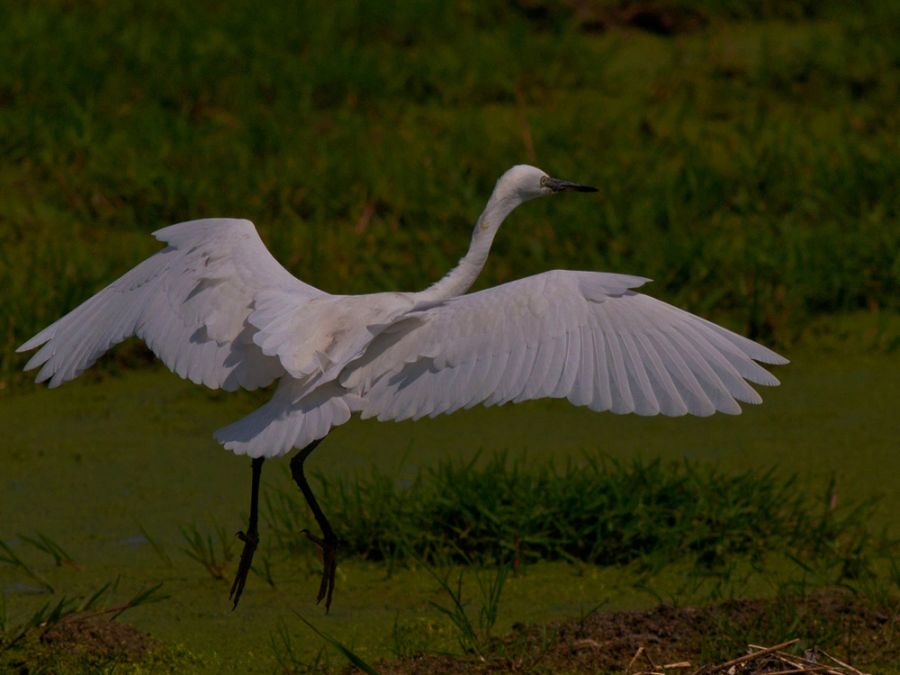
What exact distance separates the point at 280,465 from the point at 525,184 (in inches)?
44.8

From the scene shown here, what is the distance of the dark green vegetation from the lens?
3.95 metres

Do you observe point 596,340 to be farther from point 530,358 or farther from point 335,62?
point 335,62

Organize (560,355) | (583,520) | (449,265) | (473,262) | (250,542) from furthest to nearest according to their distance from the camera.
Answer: (449,265)
(583,520)
(473,262)
(250,542)
(560,355)

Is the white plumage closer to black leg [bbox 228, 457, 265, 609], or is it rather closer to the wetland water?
black leg [bbox 228, 457, 265, 609]

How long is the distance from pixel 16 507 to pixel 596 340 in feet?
6.21

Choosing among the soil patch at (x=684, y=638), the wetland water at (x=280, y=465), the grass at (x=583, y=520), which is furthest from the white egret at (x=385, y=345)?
the soil patch at (x=684, y=638)

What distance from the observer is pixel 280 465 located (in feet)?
15.4

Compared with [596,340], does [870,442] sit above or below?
below

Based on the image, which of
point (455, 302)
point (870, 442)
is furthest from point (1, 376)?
point (870, 442)

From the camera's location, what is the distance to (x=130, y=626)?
357 cm

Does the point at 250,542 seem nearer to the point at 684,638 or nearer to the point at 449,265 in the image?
the point at 684,638

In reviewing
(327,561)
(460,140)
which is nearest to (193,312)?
(327,561)

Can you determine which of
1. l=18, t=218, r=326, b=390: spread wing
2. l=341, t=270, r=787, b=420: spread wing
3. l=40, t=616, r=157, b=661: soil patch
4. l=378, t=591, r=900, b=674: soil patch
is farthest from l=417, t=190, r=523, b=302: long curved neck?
l=40, t=616, r=157, b=661: soil patch

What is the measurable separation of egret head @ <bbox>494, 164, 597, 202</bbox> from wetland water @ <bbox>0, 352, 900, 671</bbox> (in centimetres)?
75
